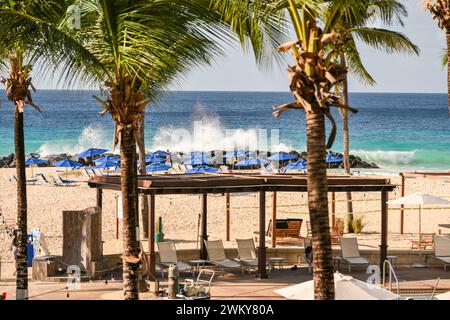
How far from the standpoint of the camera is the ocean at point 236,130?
79938 millimetres

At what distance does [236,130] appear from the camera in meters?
91.9

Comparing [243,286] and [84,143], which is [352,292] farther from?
[84,143]

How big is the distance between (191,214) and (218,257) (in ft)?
39.4

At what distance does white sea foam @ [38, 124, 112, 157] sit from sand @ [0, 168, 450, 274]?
125ft

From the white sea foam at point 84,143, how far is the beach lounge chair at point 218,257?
6061 cm


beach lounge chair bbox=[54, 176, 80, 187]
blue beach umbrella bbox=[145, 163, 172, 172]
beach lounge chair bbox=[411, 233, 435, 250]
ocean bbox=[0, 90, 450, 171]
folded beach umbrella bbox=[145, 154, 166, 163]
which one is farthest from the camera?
ocean bbox=[0, 90, 450, 171]

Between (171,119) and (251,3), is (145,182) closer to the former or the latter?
(251,3)

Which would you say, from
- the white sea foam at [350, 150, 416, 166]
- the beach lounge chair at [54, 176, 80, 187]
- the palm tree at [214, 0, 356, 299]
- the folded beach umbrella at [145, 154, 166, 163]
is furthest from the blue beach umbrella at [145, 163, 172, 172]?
the white sea foam at [350, 150, 416, 166]

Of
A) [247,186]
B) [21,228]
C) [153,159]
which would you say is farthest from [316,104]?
[153,159]

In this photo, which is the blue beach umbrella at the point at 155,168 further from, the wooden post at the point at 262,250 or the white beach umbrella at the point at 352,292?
the white beach umbrella at the point at 352,292

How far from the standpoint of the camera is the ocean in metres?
79.9

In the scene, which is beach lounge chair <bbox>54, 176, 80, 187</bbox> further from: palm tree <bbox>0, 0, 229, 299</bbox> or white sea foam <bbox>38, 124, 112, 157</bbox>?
white sea foam <bbox>38, 124, 112, 157</bbox>
